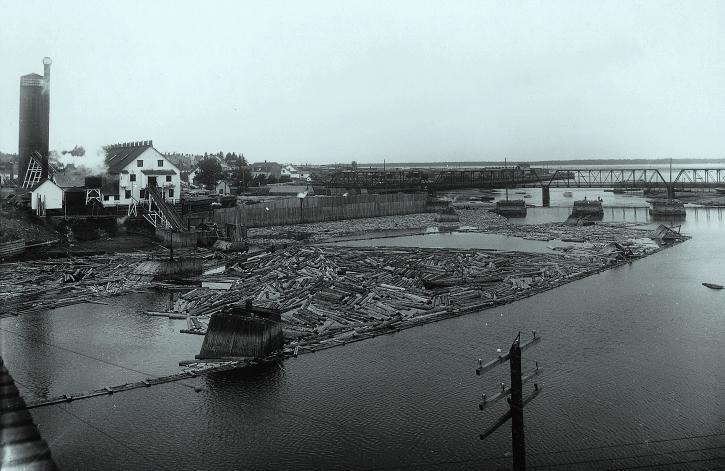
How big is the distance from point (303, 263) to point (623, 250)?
2699 cm

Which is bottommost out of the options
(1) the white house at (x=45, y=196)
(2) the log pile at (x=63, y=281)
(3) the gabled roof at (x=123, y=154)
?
(2) the log pile at (x=63, y=281)

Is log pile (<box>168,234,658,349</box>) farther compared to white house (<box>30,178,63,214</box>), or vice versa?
white house (<box>30,178,63,214</box>)

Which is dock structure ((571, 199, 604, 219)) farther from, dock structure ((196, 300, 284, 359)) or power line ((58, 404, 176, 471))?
power line ((58, 404, 176, 471))

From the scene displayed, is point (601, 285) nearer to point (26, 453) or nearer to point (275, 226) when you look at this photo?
point (26, 453)

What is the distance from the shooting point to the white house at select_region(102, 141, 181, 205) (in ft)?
182

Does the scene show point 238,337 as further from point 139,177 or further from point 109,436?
point 139,177

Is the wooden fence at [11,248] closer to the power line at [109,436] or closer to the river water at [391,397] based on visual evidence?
the river water at [391,397]

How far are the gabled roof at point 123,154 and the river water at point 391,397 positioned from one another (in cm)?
2943

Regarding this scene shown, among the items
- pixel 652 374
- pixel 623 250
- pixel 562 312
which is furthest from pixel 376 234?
pixel 652 374

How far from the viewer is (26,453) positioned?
6910 mm

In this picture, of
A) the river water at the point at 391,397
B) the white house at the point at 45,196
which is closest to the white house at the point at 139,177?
the white house at the point at 45,196

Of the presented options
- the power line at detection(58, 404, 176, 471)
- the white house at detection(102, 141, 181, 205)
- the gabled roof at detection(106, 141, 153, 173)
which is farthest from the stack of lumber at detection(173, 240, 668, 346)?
the gabled roof at detection(106, 141, 153, 173)

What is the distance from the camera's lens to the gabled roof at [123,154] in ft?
186

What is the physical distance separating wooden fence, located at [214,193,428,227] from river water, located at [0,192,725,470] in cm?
3697
